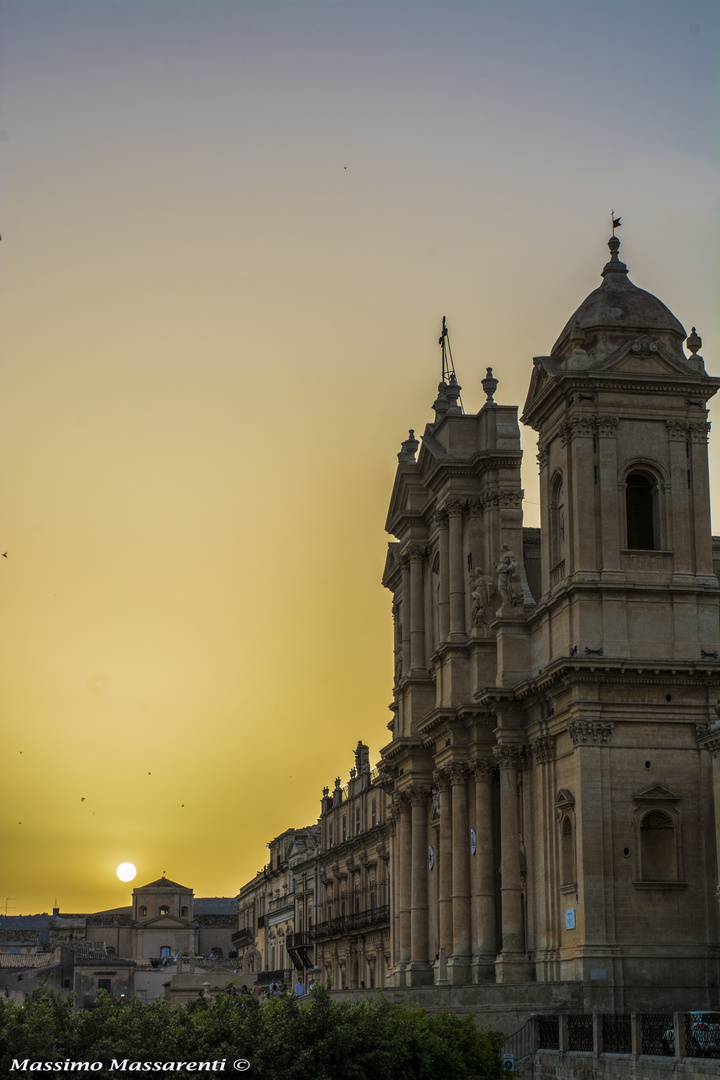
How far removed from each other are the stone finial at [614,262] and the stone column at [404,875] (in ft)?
67.2

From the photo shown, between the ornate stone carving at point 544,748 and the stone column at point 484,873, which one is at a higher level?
the ornate stone carving at point 544,748

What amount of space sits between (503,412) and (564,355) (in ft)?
21.6

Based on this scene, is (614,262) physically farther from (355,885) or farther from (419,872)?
(355,885)

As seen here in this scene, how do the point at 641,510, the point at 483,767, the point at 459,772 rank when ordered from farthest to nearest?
the point at 459,772, the point at 483,767, the point at 641,510

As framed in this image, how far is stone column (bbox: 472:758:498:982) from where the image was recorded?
159 feet

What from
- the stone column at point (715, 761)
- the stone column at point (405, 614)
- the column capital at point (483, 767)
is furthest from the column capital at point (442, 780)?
the stone column at point (715, 761)

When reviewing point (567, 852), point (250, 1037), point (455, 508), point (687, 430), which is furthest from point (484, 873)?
point (250, 1037)

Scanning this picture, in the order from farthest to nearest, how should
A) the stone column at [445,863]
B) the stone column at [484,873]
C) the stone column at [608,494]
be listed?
the stone column at [445,863] → the stone column at [484,873] → the stone column at [608,494]

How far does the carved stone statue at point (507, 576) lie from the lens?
48.1 m

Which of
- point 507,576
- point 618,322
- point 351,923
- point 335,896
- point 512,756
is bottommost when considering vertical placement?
point 351,923

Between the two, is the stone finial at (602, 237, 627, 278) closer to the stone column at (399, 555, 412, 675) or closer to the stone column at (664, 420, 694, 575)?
the stone column at (664, 420, 694, 575)

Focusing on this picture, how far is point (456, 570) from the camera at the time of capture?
2104 inches

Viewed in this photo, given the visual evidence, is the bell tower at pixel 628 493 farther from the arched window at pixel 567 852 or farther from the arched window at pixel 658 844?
the arched window at pixel 567 852

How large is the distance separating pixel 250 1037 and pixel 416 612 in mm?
28947
